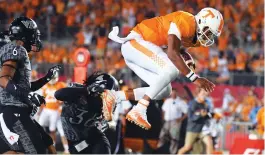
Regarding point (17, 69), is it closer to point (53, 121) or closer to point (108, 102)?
point (108, 102)

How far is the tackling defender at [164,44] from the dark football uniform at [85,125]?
2.59 ft

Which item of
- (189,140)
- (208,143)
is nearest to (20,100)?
(189,140)

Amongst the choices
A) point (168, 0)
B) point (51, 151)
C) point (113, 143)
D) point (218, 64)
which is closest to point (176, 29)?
point (51, 151)

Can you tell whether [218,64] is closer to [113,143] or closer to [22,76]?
[113,143]

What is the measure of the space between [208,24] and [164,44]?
0.48 meters

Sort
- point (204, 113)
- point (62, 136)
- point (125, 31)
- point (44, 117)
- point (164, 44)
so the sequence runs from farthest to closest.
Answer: point (125, 31), point (44, 117), point (62, 136), point (204, 113), point (164, 44)

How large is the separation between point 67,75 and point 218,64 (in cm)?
418

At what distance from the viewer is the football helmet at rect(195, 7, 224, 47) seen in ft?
22.1

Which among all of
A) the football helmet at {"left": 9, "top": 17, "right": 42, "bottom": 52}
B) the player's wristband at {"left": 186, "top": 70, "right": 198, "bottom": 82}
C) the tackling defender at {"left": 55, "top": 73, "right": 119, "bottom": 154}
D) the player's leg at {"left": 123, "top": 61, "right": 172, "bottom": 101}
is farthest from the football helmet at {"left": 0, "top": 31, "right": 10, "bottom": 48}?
the player's wristband at {"left": 186, "top": 70, "right": 198, "bottom": 82}

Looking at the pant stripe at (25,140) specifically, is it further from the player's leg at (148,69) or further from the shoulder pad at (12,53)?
the player's leg at (148,69)

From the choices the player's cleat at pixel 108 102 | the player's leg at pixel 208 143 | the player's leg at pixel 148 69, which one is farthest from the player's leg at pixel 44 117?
the player's leg at pixel 148 69

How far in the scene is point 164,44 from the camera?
6.97 metres

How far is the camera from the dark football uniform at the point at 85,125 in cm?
766

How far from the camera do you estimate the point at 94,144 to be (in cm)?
780
